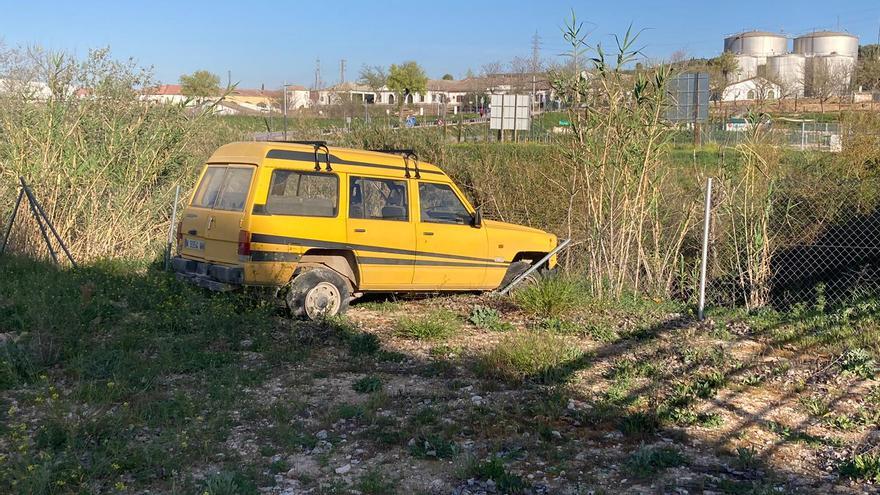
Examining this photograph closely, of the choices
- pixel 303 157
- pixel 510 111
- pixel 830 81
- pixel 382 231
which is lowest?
pixel 382 231

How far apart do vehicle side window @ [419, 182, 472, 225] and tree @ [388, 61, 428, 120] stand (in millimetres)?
50107

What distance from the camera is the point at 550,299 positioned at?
914 cm

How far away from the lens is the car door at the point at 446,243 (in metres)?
9.51

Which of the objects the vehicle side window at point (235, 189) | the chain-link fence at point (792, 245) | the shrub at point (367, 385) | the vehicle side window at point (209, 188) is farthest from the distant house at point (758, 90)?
the shrub at point (367, 385)

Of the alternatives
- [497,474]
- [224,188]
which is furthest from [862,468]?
[224,188]

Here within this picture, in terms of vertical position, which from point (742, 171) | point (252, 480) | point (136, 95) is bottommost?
point (252, 480)

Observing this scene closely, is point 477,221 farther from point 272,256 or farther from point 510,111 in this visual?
point 510,111

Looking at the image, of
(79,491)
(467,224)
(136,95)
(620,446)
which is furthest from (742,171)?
(136,95)

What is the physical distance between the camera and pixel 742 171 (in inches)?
403

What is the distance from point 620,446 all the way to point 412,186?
15.9 ft

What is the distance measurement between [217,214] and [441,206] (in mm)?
2659

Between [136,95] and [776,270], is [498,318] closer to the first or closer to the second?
[776,270]

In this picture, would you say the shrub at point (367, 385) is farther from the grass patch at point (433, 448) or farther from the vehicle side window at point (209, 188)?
the vehicle side window at point (209, 188)

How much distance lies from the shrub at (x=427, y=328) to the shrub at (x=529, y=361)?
3.46 ft
